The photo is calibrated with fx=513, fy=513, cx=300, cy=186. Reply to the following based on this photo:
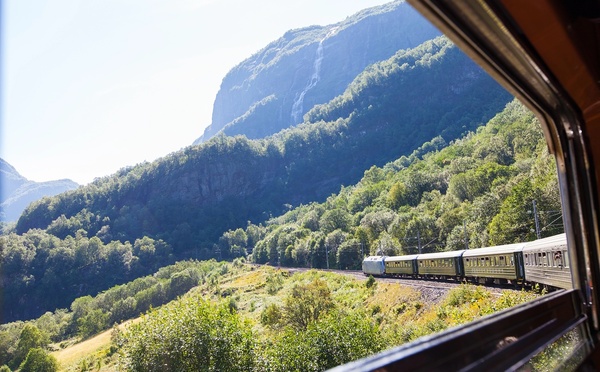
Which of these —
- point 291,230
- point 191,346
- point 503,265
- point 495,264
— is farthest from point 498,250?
point 291,230

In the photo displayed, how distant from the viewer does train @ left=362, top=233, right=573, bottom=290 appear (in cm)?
1236

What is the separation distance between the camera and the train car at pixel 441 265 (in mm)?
23192

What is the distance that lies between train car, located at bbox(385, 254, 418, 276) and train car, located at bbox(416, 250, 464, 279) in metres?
0.65

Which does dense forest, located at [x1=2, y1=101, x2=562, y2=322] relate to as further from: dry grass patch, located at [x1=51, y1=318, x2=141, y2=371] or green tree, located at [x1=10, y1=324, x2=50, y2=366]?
green tree, located at [x1=10, y1=324, x2=50, y2=366]

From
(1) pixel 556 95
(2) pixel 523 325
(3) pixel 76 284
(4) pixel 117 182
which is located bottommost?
(3) pixel 76 284

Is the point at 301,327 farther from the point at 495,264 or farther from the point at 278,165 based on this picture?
the point at 278,165

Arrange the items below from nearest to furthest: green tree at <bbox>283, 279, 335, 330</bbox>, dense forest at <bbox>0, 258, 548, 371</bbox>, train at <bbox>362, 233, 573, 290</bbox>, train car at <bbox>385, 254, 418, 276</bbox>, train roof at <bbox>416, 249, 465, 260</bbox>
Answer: train at <bbox>362, 233, 573, 290</bbox> < dense forest at <bbox>0, 258, 548, 371</bbox> < train roof at <bbox>416, 249, 465, 260</bbox> < train car at <bbox>385, 254, 418, 276</bbox> < green tree at <bbox>283, 279, 335, 330</bbox>

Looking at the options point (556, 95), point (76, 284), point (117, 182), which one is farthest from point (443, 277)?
point (117, 182)

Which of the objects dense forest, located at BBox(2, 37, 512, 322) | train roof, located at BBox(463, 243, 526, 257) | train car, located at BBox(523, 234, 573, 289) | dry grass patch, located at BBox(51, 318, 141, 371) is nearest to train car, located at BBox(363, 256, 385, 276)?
train roof, located at BBox(463, 243, 526, 257)

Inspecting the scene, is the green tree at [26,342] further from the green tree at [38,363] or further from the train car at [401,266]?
the train car at [401,266]

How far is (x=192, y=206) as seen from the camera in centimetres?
14138

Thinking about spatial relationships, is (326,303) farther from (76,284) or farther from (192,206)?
(192,206)

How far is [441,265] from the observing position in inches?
A: 998

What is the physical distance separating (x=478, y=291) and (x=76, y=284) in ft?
293
